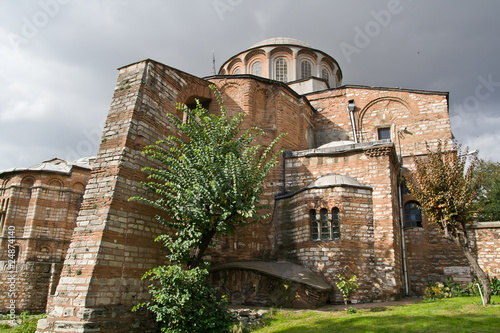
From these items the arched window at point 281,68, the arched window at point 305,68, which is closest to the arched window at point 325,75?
the arched window at point 305,68

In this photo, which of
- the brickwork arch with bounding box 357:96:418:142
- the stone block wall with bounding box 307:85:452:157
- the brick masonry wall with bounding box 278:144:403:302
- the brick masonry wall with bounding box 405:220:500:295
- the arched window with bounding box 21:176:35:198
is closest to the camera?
the brick masonry wall with bounding box 278:144:403:302

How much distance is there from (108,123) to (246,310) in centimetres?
644

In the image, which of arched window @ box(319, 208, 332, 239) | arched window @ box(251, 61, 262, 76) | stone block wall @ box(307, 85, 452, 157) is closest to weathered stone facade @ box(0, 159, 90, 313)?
arched window @ box(251, 61, 262, 76)

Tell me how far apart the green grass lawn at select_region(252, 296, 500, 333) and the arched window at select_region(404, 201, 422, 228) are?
5.75m

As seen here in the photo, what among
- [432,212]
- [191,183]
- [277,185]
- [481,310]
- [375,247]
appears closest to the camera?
[481,310]

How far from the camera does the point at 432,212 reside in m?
11.5

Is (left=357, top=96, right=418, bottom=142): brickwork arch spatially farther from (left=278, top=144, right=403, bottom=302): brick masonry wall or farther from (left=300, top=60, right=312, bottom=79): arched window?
(left=300, top=60, right=312, bottom=79): arched window

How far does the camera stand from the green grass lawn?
758cm

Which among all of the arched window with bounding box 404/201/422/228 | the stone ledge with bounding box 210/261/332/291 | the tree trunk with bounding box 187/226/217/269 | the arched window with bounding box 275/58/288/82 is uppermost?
the arched window with bounding box 275/58/288/82

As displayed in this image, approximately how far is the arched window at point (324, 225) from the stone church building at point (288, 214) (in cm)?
3

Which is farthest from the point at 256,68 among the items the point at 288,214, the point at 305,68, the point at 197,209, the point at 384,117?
the point at 197,209

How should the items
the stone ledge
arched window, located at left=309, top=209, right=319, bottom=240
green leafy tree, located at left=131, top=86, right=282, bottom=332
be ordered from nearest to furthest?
green leafy tree, located at left=131, top=86, right=282, bottom=332
the stone ledge
arched window, located at left=309, top=209, right=319, bottom=240

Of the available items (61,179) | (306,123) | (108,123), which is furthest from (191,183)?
(61,179)

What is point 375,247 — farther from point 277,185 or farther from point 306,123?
point 306,123
